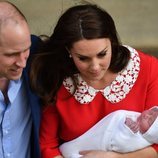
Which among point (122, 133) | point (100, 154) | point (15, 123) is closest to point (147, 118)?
point (122, 133)

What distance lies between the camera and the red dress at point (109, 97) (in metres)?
1.82

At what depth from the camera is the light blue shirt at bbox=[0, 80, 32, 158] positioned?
174 centimetres

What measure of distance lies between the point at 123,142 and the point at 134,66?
1.05ft

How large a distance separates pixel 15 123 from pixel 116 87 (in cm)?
45

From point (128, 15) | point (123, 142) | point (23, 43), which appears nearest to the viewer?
point (23, 43)

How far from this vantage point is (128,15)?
3.17m

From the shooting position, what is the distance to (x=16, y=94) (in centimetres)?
176

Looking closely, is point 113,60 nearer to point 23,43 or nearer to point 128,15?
point 23,43

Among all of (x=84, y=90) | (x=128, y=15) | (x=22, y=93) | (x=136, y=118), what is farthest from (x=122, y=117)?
(x=128, y=15)

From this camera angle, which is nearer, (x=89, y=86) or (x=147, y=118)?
(x=147, y=118)

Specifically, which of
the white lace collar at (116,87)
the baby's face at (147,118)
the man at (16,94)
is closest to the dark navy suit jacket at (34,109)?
the man at (16,94)

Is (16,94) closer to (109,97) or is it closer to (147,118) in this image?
(109,97)

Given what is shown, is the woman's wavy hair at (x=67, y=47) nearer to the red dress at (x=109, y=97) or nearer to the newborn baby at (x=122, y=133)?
the red dress at (x=109, y=97)

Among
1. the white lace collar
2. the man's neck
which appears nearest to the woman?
the white lace collar
